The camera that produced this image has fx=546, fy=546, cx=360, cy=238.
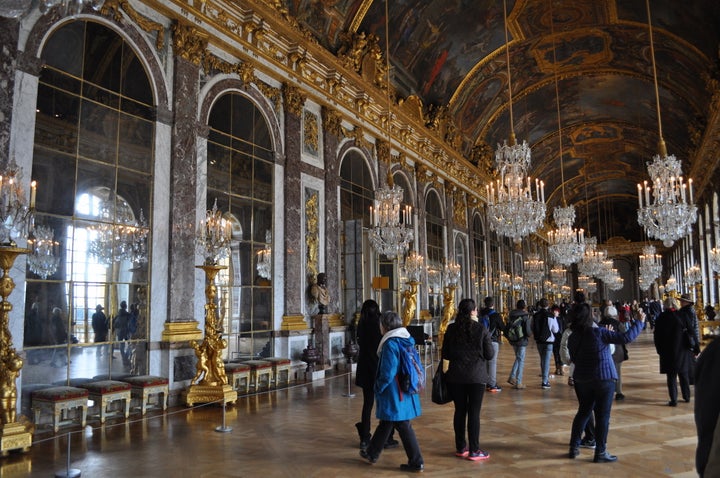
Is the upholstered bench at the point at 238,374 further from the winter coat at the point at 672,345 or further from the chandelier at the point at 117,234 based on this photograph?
the winter coat at the point at 672,345

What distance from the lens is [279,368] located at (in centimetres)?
1009

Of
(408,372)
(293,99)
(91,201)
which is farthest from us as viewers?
(293,99)

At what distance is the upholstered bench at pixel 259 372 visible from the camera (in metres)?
9.45

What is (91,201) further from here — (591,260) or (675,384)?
(591,260)

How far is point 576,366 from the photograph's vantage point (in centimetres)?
517

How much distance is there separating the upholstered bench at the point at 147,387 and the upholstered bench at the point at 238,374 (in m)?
1.26

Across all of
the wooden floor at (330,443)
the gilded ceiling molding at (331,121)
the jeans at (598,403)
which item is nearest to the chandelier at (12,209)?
the wooden floor at (330,443)

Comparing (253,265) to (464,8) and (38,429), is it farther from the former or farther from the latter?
(464,8)

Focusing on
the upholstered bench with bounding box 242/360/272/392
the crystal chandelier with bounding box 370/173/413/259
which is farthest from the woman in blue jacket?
the crystal chandelier with bounding box 370/173/413/259

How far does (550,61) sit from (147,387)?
65.7 feet

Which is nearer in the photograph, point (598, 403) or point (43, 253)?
point (598, 403)

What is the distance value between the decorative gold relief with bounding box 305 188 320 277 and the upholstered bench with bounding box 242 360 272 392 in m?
2.82

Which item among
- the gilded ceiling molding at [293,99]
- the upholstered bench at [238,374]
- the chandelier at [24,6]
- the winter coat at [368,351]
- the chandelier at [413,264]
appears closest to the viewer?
the chandelier at [24,6]

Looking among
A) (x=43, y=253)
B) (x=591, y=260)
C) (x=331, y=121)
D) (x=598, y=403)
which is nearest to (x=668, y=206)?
(x=598, y=403)
